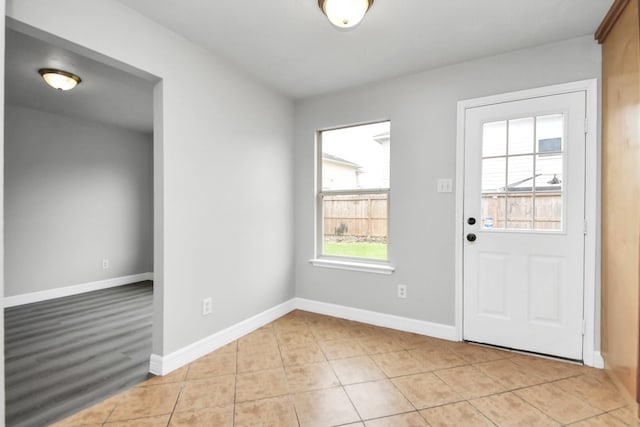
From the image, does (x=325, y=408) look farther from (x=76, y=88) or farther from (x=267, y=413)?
(x=76, y=88)

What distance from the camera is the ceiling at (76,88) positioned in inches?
95.7

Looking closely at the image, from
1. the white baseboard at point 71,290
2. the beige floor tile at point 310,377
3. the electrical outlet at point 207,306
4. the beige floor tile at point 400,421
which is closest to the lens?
the beige floor tile at point 400,421

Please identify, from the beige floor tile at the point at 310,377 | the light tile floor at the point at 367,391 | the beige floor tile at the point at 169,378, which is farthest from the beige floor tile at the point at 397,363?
the beige floor tile at the point at 169,378

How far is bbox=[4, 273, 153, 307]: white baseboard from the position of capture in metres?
3.61

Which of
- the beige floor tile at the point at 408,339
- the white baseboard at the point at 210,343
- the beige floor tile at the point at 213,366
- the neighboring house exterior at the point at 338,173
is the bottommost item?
the beige floor tile at the point at 213,366

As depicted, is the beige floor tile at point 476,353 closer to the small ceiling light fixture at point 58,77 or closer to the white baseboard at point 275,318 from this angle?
the white baseboard at point 275,318

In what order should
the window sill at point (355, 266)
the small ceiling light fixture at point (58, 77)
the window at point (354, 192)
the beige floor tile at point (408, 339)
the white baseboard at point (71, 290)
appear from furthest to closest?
the white baseboard at point (71, 290), the window at point (354, 192), the window sill at point (355, 266), the small ceiling light fixture at point (58, 77), the beige floor tile at point (408, 339)

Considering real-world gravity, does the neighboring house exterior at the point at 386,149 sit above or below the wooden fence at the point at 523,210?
above

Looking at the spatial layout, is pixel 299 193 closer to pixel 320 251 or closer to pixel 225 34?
pixel 320 251

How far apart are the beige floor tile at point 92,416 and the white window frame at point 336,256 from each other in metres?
2.07

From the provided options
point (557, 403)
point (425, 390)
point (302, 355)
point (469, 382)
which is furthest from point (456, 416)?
point (302, 355)

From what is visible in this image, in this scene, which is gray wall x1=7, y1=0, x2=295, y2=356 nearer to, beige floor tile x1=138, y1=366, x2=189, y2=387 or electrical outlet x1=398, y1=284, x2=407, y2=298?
beige floor tile x1=138, y1=366, x2=189, y2=387

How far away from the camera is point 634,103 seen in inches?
67.6

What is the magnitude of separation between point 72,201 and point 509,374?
17.1ft
